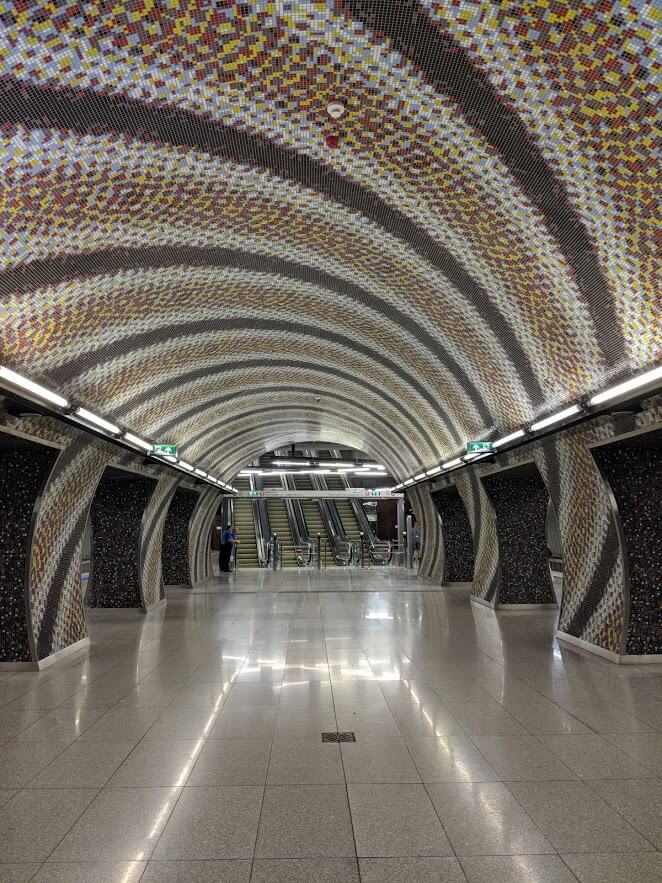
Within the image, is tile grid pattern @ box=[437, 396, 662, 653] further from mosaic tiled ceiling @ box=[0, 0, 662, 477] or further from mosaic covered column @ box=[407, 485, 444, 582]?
mosaic covered column @ box=[407, 485, 444, 582]

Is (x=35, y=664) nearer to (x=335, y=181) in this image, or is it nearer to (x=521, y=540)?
(x=335, y=181)

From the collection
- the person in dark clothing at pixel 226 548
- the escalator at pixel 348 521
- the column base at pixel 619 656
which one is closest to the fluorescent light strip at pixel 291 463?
the escalator at pixel 348 521

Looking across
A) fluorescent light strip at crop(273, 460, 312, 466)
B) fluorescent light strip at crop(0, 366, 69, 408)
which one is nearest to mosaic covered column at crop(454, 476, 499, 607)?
fluorescent light strip at crop(0, 366, 69, 408)

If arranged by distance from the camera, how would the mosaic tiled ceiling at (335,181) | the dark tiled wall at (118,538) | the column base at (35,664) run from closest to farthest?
the mosaic tiled ceiling at (335,181), the column base at (35,664), the dark tiled wall at (118,538)

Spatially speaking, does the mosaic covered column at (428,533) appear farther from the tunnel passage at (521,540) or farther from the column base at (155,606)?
the column base at (155,606)

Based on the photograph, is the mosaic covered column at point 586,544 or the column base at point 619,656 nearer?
the column base at point 619,656

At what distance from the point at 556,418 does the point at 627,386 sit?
176 cm

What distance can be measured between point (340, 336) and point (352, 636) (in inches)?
168

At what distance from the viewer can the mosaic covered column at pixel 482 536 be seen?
13.6 m

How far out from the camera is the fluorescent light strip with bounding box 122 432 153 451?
32.0ft

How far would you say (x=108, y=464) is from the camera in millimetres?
10578

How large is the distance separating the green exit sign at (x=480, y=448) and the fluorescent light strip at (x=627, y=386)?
390 cm

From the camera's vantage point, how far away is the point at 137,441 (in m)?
10.4

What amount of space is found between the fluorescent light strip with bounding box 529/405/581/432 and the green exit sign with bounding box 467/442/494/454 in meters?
1.92
